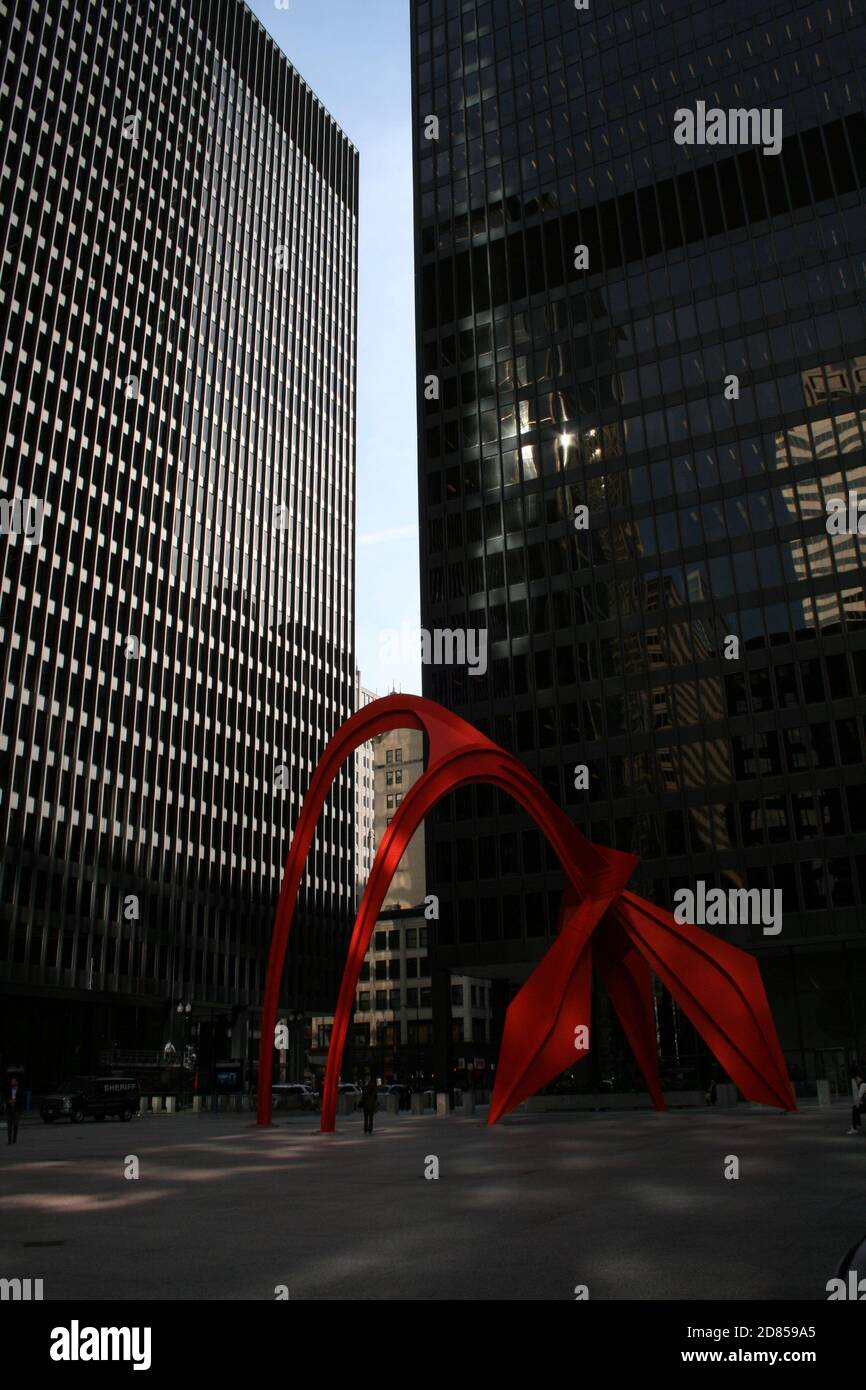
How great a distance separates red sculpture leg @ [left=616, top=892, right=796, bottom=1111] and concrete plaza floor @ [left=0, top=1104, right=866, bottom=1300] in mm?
6560

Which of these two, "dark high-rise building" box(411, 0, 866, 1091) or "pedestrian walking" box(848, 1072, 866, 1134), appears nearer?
"pedestrian walking" box(848, 1072, 866, 1134)

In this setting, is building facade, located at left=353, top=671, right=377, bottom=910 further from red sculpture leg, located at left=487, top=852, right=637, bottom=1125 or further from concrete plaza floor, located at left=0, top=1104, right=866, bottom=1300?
concrete plaza floor, located at left=0, top=1104, right=866, bottom=1300

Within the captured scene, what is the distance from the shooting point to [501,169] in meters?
70.9

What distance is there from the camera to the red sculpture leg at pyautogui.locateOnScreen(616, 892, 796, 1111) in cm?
2959

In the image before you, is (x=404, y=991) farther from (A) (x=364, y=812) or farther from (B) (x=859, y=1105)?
(B) (x=859, y=1105)

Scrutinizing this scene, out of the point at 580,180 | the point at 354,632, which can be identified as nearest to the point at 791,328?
the point at 580,180

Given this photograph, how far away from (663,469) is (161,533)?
1787 inches

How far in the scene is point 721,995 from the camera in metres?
29.8

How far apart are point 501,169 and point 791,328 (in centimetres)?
2526

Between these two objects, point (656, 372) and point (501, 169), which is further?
point (501, 169)

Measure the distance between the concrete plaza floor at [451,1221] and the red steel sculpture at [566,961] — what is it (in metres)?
5.36

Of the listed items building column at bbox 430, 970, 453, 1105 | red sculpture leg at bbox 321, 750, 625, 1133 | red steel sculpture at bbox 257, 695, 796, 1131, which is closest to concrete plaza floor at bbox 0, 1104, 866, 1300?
red steel sculpture at bbox 257, 695, 796, 1131

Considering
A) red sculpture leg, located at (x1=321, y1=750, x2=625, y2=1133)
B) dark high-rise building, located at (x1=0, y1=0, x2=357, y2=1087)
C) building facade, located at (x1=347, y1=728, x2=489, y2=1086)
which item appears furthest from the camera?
building facade, located at (x1=347, y1=728, x2=489, y2=1086)
